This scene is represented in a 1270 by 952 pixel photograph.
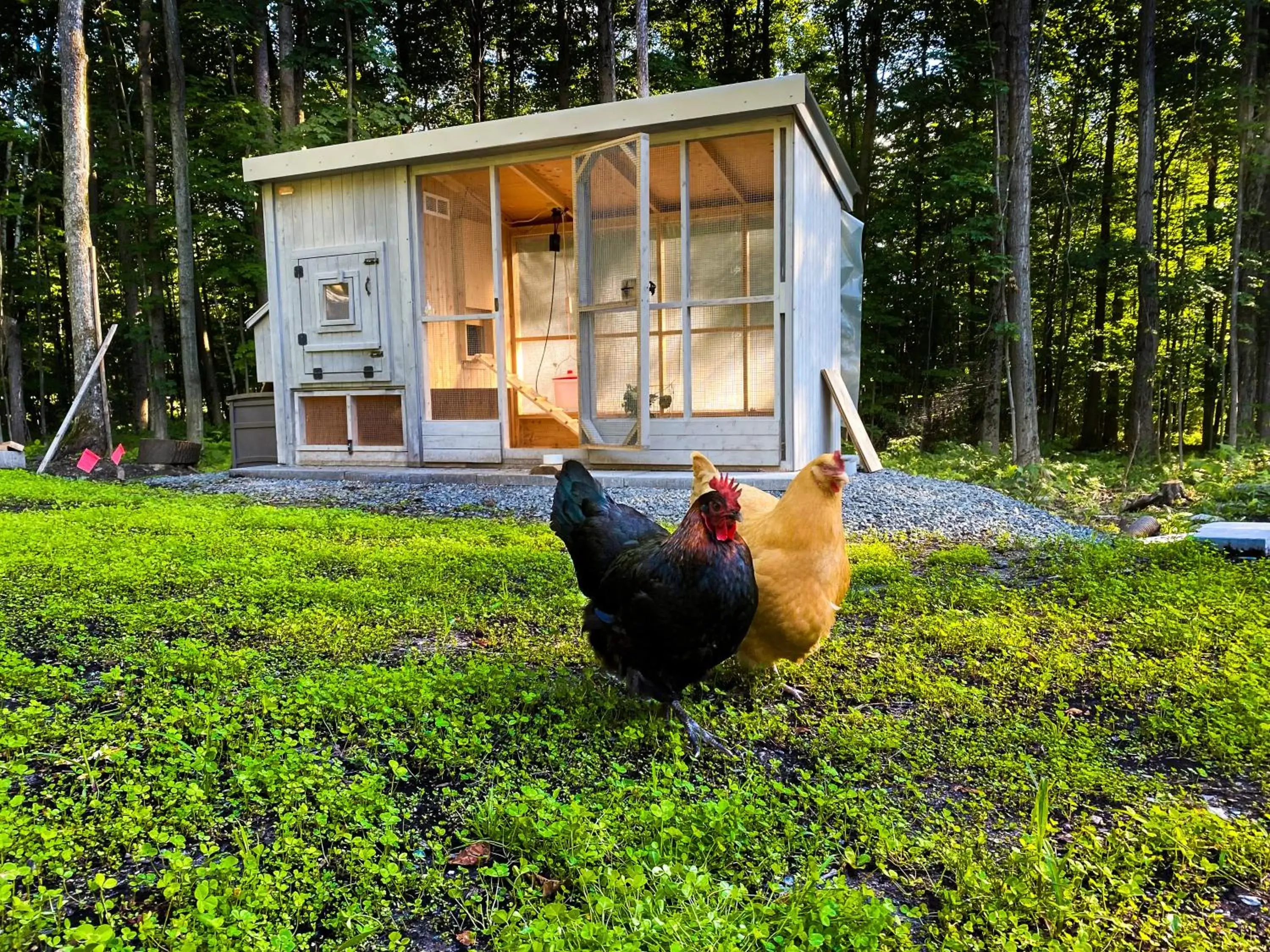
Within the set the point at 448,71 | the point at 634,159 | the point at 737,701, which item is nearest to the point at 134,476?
the point at 634,159

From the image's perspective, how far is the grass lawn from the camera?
1327mm

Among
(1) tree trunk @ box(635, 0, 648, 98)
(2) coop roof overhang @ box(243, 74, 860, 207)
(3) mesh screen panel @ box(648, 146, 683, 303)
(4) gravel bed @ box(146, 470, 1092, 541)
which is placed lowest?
(4) gravel bed @ box(146, 470, 1092, 541)

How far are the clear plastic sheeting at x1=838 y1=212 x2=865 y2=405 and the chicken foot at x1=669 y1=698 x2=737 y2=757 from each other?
807cm

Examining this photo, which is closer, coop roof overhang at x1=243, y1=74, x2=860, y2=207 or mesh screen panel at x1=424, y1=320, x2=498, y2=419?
coop roof overhang at x1=243, y1=74, x2=860, y2=207

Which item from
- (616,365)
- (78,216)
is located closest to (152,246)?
(78,216)

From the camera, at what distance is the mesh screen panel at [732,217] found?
682 cm

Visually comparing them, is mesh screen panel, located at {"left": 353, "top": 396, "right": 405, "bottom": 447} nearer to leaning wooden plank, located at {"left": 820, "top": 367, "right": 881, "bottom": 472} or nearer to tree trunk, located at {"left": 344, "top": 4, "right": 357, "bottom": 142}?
leaning wooden plank, located at {"left": 820, "top": 367, "right": 881, "bottom": 472}

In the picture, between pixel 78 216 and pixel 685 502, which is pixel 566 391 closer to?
pixel 685 502

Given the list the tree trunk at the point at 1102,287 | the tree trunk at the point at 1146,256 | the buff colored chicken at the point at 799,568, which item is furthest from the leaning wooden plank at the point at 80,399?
the tree trunk at the point at 1102,287

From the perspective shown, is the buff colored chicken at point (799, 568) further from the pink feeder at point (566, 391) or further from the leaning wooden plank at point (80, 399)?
the leaning wooden plank at point (80, 399)

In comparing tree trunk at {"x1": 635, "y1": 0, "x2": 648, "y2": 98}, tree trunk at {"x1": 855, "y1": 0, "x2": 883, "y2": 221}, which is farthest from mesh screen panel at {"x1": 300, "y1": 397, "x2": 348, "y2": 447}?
tree trunk at {"x1": 855, "y1": 0, "x2": 883, "y2": 221}

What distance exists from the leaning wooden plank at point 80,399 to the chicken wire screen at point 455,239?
4.59m

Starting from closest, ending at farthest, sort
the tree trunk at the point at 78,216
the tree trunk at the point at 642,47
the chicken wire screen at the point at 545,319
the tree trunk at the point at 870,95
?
the chicken wire screen at the point at 545,319 → the tree trunk at the point at 78,216 → the tree trunk at the point at 642,47 → the tree trunk at the point at 870,95

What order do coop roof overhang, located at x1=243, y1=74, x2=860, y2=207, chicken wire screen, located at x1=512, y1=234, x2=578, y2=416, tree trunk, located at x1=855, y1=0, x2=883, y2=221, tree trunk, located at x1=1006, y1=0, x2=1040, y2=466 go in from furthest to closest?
tree trunk, located at x1=855, y1=0, x2=883, y2=221
tree trunk, located at x1=1006, y1=0, x2=1040, y2=466
chicken wire screen, located at x1=512, y1=234, x2=578, y2=416
coop roof overhang, located at x1=243, y1=74, x2=860, y2=207
